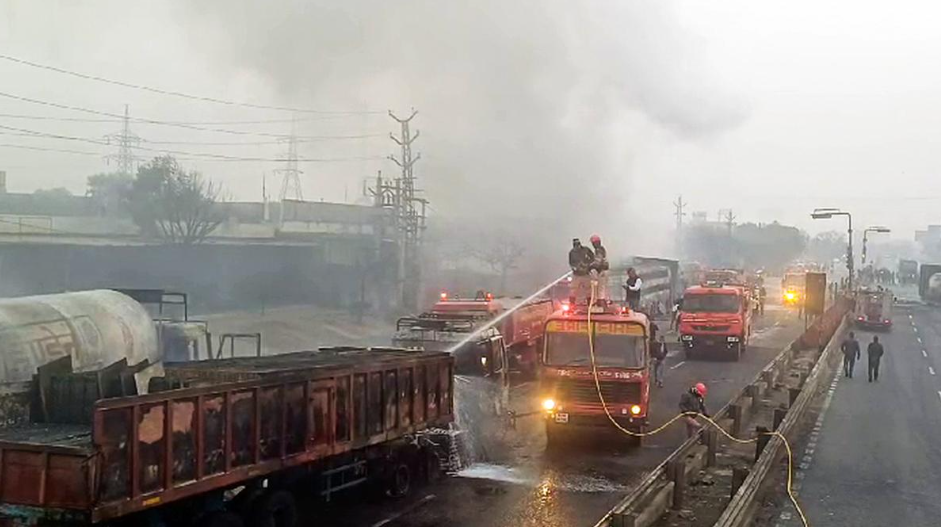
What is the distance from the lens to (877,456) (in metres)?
15.2

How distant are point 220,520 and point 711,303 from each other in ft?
81.8

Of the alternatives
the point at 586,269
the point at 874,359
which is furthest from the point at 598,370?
the point at 874,359

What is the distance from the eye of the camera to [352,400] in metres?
10.5

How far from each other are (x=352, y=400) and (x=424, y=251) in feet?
119

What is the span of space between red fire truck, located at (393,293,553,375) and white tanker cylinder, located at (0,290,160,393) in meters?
5.39

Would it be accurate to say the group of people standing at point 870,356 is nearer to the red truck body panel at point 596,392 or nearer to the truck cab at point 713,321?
the truck cab at point 713,321

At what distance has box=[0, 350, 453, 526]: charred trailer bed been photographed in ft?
23.2

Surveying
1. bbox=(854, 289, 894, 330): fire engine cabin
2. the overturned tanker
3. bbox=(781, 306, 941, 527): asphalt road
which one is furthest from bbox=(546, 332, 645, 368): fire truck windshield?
bbox=(854, 289, 894, 330): fire engine cabin

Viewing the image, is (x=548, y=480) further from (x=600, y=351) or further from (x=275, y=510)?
(x=275, y=510)

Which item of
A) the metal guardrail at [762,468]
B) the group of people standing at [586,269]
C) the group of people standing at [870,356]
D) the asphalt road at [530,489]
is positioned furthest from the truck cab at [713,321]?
the group of people standing at [586,269]

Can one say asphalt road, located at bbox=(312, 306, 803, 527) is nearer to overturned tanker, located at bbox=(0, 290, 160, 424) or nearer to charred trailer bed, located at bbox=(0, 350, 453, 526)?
charred trailer bed, located at bbox=(0, 350, 453, 526)

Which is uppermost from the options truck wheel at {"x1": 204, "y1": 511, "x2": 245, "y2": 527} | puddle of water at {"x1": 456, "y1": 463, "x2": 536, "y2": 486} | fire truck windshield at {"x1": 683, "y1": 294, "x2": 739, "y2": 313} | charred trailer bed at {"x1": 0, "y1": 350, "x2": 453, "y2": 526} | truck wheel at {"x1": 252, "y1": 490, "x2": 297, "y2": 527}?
fire truck windshield at {"x1": 683, "y1": 294, "x2": 739, "y2": 313}

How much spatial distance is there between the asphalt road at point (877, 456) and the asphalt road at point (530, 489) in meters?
2.49

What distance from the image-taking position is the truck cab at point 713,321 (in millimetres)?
30500
